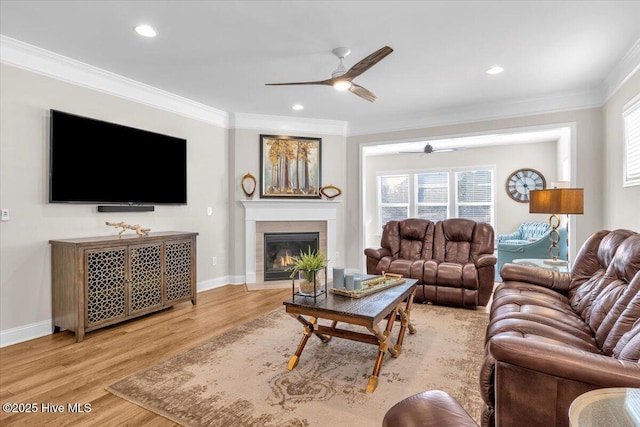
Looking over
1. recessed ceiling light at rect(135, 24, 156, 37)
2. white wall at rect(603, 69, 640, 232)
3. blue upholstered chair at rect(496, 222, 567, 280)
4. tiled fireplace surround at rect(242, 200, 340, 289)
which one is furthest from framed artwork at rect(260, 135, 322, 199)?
white wall at rect(603, 69, 640, 232)

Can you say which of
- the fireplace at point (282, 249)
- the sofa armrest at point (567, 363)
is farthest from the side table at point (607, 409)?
the fireplace at point (282, 249)

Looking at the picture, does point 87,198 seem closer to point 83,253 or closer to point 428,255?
point 83,253

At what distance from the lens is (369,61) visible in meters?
2.65

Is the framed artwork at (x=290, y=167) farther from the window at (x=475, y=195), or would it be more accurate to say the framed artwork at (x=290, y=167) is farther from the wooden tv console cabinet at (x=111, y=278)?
the window at (x=475, y=195)


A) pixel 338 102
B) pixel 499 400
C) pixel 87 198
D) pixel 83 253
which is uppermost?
pixel 338 102

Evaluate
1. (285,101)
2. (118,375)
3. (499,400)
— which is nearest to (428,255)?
(285,101)

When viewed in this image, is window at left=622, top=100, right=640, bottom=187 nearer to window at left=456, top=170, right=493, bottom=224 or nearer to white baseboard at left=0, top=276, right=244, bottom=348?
window at left=456, top=170, right=493, bottom=224

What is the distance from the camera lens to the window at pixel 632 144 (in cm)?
303

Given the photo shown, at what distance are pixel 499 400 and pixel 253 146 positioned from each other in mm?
4664

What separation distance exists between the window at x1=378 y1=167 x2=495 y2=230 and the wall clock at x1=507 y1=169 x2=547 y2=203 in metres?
0.40

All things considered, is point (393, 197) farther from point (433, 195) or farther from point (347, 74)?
point (347, 74)

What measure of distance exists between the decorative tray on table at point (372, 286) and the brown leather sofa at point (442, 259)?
3.82 ft

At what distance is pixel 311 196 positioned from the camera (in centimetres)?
546

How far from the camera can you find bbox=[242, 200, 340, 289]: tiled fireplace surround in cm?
517
